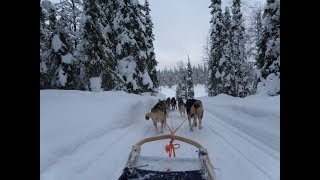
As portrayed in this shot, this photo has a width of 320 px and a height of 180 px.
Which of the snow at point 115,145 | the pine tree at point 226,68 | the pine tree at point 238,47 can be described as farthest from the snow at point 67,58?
the pine tree at point 238,47

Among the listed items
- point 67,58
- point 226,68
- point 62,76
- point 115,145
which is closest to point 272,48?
point 115,145

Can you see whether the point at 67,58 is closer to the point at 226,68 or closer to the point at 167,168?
the point at 167,168

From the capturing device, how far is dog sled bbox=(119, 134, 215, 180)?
3.63 metres

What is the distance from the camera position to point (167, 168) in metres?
4.62

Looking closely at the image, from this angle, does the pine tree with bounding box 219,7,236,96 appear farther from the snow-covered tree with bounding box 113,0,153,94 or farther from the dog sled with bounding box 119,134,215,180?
the dog sled with bounding box 119,134,215,180

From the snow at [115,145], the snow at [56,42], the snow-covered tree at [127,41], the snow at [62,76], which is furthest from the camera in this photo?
the snow-covered tree at [127,41]

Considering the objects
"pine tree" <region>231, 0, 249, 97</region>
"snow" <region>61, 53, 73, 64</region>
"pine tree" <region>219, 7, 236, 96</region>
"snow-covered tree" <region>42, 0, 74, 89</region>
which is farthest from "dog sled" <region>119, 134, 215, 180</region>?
"pine tree" <region>231, 0, 249, 97</region>

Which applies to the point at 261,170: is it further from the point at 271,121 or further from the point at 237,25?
the point at 237,25

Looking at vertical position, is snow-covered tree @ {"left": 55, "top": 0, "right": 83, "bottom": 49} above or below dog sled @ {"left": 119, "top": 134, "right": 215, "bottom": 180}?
above

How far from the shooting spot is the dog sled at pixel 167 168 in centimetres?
363

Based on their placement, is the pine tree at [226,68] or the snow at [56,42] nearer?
the snow at [56,42]

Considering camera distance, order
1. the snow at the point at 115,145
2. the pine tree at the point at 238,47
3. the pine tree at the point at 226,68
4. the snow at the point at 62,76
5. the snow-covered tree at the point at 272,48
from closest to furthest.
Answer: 1. the snow at the point at 115,145
2. the snow-covered tree at the point at 272,48
3. the snow at the point at 62,76
4. the pine tree at the point at 226,68
5. the pine tree at the point at 238,47

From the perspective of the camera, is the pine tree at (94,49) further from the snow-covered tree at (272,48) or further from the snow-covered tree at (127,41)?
the snow-covered tree at (272,48)
